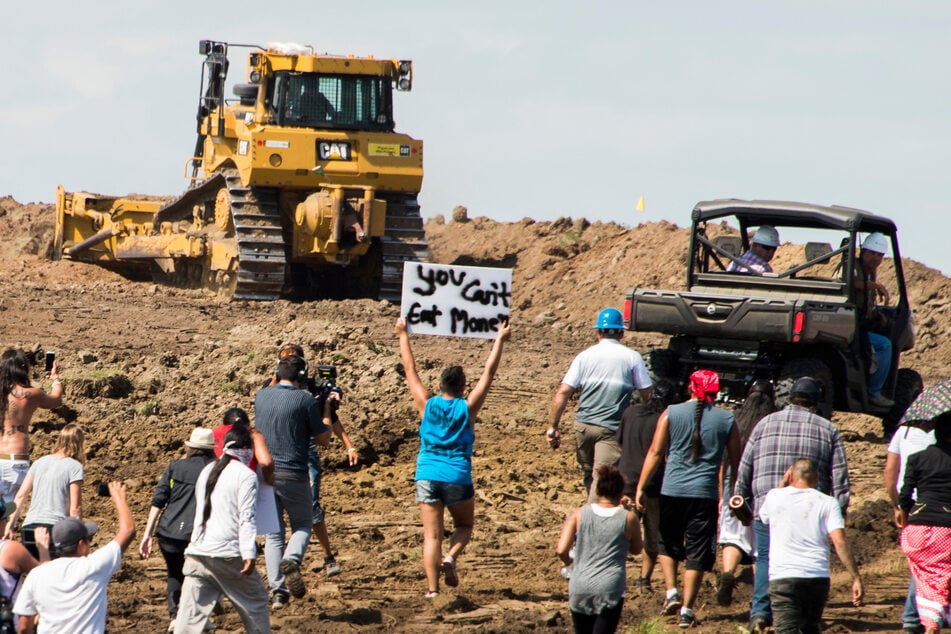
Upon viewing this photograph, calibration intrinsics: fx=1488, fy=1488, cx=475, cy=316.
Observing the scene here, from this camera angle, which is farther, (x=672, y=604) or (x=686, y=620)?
(x=672, y=604)

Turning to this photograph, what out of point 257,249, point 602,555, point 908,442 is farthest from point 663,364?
point 257,249

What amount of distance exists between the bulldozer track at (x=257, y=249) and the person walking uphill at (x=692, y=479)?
15.0 metres

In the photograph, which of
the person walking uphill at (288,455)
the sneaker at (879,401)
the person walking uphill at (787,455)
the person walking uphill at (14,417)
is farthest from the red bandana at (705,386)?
the sneaker at (879,401)

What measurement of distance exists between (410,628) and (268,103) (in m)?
16.1

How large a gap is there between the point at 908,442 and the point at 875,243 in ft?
18.1

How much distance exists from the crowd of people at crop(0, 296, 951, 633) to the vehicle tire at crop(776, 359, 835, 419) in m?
2.45

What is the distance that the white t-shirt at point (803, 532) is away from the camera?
7578 mm

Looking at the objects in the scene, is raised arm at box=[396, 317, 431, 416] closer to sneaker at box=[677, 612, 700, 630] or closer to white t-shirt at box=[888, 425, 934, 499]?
sneaker at box=[677, 612, 700, 630]

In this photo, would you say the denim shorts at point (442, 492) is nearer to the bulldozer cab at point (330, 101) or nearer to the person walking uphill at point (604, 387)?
the person walking uphill at point (604, 387)

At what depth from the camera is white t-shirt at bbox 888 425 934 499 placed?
27.2ft

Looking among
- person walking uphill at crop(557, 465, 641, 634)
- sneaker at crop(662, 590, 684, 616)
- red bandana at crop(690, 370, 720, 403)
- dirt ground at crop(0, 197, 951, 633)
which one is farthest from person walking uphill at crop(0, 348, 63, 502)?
red bandana at crop(690, 370, 720, 403)

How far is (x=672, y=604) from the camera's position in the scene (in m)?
→ 8.75

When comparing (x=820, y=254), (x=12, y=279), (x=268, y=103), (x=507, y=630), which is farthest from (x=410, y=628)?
(x=12, y=279)

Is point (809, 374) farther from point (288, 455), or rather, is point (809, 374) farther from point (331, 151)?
point (331, 151)
